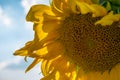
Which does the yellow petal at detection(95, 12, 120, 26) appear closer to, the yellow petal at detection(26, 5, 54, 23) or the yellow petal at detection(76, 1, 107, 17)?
the yellow petal at detection(76, 1, 107, 17)

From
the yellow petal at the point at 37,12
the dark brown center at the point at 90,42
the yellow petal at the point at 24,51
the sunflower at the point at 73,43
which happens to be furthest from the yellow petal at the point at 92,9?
the yellow petal at the point at 24,51

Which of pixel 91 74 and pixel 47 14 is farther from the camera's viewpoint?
pixel 91 74

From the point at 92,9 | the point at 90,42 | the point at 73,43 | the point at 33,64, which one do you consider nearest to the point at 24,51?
the point at 33,64

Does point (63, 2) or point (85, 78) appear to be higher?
point (63, 2)

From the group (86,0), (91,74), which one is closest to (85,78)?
(91,74)

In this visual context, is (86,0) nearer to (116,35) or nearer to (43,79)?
(116,35)

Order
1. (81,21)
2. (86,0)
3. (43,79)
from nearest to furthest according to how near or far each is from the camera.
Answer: (86,0) → (81,21) → (43,79)

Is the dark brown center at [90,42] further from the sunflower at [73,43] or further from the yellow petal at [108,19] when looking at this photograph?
the yellow petal at [108,19]

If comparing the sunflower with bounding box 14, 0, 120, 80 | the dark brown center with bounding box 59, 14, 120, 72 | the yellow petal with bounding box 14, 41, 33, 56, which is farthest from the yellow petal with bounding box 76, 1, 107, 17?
the yellow petal with bounding box 14, 41, 33, 56

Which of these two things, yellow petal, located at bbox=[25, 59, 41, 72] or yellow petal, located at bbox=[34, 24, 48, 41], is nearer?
yellow petal, located at bbox=[34, 24, 48, 41]
